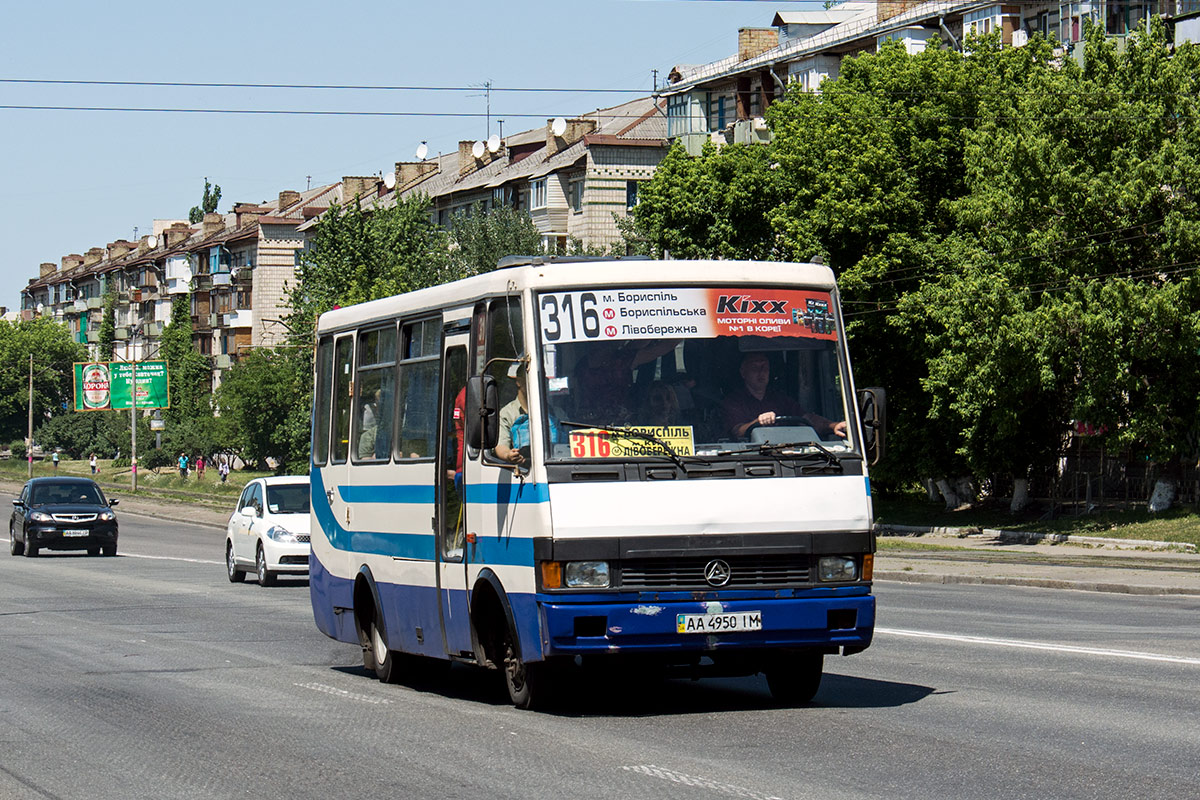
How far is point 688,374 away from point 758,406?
18.1 inches

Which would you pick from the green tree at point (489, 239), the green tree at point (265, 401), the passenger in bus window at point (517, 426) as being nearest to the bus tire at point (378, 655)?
the passenger in bus window at point (517, 426)

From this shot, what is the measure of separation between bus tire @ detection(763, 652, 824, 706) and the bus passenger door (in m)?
1.92

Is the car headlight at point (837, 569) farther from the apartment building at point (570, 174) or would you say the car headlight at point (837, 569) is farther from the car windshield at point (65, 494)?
the apartment building at point (570, 174)

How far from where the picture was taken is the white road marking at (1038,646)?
14.1m

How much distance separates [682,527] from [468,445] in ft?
5.45

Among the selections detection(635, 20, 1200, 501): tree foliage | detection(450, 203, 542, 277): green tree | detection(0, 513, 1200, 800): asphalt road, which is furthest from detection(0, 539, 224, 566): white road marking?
detection(450, 203, 542, 277): green tree

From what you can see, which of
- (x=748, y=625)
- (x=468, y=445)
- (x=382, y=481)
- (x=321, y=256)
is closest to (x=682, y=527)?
(x=748, y=625)

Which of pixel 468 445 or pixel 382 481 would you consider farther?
pixel 382 481

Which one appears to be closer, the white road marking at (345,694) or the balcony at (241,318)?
the white road marking at (345,694)

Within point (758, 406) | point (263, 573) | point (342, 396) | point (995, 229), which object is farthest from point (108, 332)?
point (758, 406)

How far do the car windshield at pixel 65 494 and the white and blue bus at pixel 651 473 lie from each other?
28880 mm

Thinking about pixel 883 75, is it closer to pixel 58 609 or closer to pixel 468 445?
pixel 58 609

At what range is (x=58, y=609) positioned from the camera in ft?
74.2

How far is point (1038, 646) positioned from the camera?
604 inches
